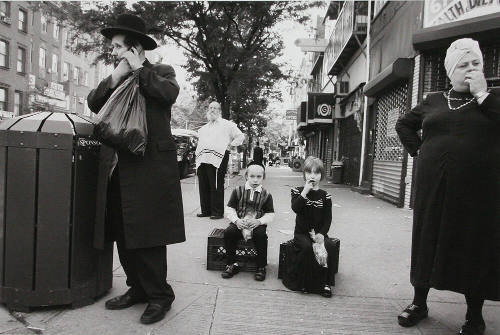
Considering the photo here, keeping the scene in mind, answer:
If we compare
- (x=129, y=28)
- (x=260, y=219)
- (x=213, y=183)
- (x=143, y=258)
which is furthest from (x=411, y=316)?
(x=213, y=183)

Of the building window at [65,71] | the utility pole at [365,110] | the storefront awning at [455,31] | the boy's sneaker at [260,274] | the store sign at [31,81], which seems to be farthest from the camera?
the building window at [65,71]

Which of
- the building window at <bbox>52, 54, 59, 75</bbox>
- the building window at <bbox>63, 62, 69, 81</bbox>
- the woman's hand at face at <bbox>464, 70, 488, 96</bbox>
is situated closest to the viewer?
the woman's hand at face at <bbox>464, 70, 488, 96</bbox>

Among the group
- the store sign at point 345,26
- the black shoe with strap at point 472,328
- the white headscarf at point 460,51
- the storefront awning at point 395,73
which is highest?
the store sign at point 345,26

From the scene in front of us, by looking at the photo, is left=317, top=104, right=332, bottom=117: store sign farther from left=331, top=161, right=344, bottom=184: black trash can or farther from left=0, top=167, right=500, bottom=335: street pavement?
left=0, top=167, right=500, bottom=335: street pavement

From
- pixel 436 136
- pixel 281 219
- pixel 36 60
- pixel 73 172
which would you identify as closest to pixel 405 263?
pixel 436 136

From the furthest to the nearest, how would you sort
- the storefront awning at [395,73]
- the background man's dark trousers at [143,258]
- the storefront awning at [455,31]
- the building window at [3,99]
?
the building window at [3,99] → the storefront awning at [395,73] → the storefront awning at [455,31] → the background man's dark trousers at [143,258]

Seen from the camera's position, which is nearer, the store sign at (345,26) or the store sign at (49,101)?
the store sign at (345,26)

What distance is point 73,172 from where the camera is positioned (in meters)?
3.02

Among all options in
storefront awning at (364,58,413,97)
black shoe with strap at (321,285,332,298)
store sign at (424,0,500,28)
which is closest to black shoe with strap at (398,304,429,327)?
black shoe with strap at (321,285,332,298)

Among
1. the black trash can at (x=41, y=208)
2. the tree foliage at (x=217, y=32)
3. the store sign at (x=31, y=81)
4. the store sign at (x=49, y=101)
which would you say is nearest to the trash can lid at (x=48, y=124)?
the black trash can at (x=41, y=208)

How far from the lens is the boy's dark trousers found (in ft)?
13.5

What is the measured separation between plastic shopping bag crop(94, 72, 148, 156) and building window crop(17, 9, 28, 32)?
34434mm

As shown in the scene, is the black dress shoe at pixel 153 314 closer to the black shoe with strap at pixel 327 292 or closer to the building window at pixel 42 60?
the black shoe with strap at pixel 327 292

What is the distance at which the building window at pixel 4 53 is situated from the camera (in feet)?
98.7
